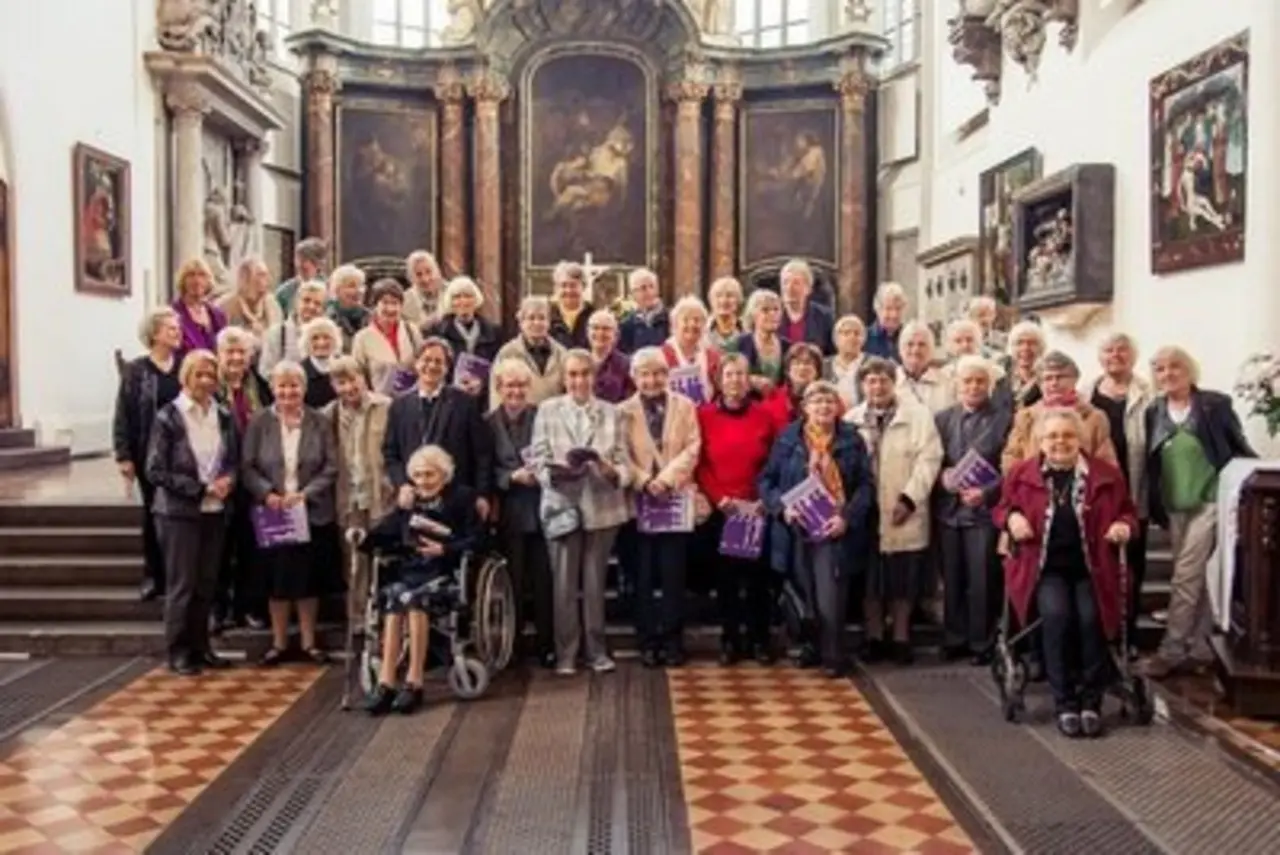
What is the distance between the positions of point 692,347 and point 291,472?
2.11m

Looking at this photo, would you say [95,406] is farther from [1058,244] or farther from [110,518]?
[1058,244]

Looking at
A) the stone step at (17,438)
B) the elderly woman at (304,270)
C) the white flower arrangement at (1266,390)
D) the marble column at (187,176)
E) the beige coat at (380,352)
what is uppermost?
the marble column at (187,176)

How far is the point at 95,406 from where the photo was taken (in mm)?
13008

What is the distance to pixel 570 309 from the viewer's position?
24.9ft

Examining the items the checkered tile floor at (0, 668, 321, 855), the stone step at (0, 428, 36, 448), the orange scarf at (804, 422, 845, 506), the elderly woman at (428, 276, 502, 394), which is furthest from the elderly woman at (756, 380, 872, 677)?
the stone step at (0, 428, 36, 448)

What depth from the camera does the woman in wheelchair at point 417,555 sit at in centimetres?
595

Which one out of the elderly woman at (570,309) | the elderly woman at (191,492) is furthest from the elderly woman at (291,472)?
the elderly woman at (570,309)

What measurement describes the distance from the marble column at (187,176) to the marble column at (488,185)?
6269 millimetres

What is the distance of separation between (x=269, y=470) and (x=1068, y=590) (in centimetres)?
372

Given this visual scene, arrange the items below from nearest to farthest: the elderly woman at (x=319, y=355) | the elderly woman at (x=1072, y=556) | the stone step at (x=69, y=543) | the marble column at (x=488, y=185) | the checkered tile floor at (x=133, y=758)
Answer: the checkered tile floor at (x=133, y=758) < the elderly woman at (x=1072, y=556) < the elderly woman at (x=319, y=355) < the stone step at (x=69, y=543) < the marble column at (x=488, y=185)

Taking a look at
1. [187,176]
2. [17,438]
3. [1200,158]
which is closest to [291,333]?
Result: [17,438]

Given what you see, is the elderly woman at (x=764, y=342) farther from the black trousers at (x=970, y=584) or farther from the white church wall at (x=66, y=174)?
the white church wall at (x=66, y=174)

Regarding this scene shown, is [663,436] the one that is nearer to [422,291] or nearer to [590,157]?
[422,291]

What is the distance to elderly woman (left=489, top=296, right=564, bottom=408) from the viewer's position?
6.87 metres
